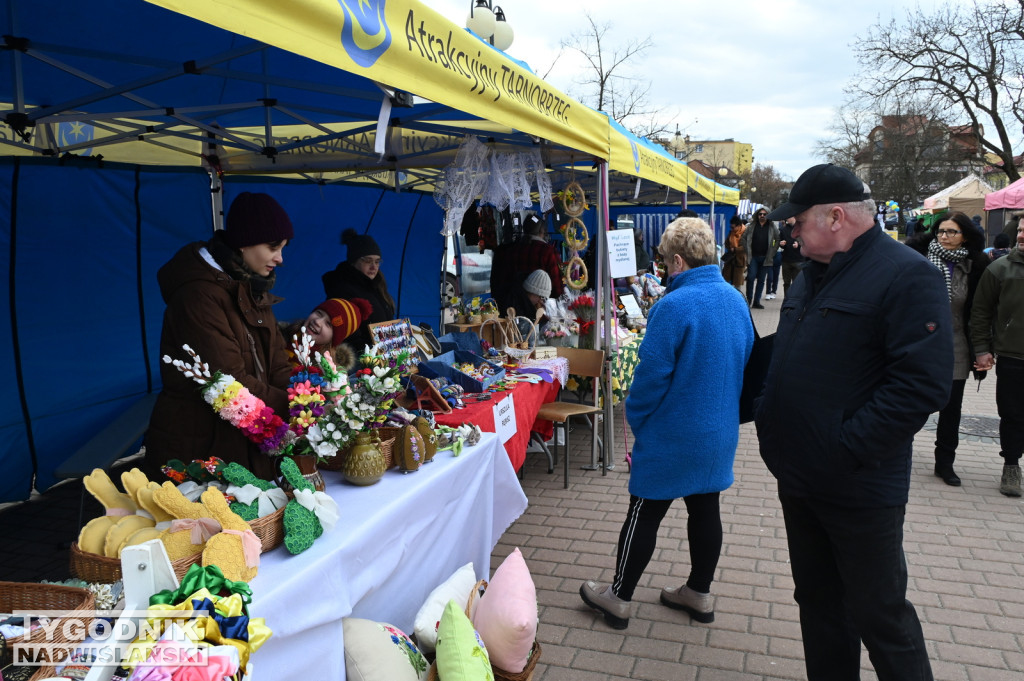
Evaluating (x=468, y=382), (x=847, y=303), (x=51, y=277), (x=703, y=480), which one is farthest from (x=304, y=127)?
(x=847, y=303)

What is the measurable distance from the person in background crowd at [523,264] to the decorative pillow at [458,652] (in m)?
4.49

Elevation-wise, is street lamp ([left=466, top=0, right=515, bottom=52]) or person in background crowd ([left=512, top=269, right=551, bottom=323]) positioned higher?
street lamp ([left=466, top=0, right=515, bottom=52])

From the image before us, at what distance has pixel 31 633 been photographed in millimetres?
1307

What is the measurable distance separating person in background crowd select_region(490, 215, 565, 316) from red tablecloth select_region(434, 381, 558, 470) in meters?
1.68

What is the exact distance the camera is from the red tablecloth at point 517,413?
3.48m

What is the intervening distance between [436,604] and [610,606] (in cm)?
110

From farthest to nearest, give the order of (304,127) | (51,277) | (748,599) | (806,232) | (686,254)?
Answer: 1. (304,127)
2. (51,277)
3. (748,599)
4. (686,254)
5. (806,232)

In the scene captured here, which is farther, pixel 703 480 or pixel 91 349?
pixel 91 349

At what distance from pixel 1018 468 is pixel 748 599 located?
9.24ft

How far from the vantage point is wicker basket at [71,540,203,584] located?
165cm

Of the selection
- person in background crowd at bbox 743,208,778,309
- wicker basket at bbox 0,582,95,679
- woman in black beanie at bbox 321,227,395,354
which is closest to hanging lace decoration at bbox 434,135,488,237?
woman in black beanie at bbox 321,227,395,354

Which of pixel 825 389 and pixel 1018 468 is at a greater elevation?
pixel 825 389

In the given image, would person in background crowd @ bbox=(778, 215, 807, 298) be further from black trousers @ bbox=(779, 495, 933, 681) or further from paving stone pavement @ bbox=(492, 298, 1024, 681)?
black trousers @ bbox=(779, 495, 933, 681)

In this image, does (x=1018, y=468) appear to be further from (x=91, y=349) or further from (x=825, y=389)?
(x=91, y=349)
